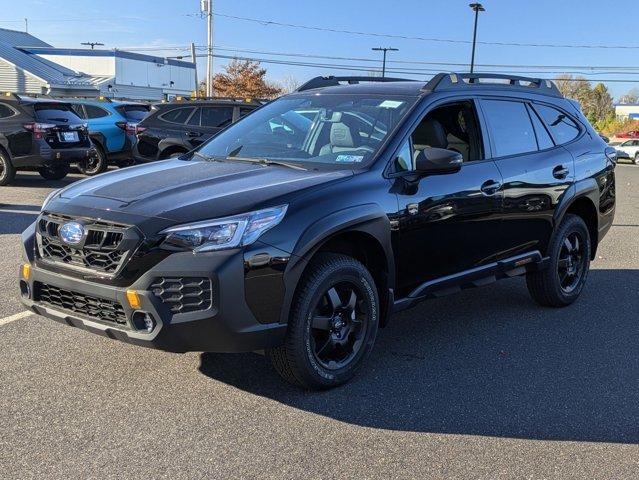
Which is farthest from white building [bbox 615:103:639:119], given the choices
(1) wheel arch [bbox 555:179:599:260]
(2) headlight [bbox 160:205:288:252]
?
(2) headlight [bbox 160:205:288:252]

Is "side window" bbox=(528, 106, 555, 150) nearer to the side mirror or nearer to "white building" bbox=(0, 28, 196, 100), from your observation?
the side mirror

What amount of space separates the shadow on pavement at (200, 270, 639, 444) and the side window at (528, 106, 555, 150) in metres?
1.40

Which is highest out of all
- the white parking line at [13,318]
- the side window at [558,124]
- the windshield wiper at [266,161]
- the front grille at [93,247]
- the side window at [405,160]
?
the side window at [558,124]

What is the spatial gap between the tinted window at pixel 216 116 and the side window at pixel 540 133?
8.60 meters

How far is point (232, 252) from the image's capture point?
3.36 meters

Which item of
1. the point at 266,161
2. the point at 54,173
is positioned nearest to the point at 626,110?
the point at 54,173

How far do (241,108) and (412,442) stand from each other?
11.0 metres

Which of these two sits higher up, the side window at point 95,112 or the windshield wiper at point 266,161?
the side window at point 95,112

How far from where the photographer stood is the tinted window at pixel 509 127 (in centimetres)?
507

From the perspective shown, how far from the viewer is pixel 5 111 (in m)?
13.0

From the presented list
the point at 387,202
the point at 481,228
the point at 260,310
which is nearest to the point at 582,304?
the point at 481,228

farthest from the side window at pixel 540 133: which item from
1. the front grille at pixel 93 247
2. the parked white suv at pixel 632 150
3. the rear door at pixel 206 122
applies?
the parked white suv at pixel 632 150

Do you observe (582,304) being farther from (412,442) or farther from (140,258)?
(140,258)

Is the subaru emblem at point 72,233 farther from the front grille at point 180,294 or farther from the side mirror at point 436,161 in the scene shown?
the side mirror at point 436,161
